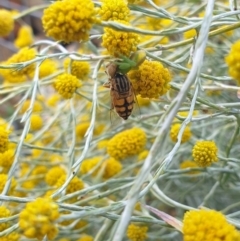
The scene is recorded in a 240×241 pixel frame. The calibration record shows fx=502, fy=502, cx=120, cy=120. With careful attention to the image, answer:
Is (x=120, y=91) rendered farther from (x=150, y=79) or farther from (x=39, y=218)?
(x=39, y=218)

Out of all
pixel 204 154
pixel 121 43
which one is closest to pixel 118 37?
pixel 121 43

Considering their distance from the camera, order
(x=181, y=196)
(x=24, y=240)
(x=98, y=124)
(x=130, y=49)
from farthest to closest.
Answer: (x=98, y=124)
(x=181, y=196)
(x=24, y=240)
(x=130, y=49)

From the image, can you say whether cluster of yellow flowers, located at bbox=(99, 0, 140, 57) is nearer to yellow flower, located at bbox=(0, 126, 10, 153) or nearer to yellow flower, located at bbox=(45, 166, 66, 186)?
yellow flower, located at bbox=(0, 126, 10, 153)

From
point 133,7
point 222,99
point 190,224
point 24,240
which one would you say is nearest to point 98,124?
point 222,99

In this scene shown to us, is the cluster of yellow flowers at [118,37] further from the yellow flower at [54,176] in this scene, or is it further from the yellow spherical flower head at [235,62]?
the yellow flower at [54,176]

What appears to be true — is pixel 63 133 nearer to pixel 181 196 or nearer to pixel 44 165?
pixel 44 165

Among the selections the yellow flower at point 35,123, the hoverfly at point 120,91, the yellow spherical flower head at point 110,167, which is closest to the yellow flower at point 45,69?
the yellow flower at point 35,123

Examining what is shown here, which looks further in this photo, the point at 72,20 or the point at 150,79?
the point at 150,79
